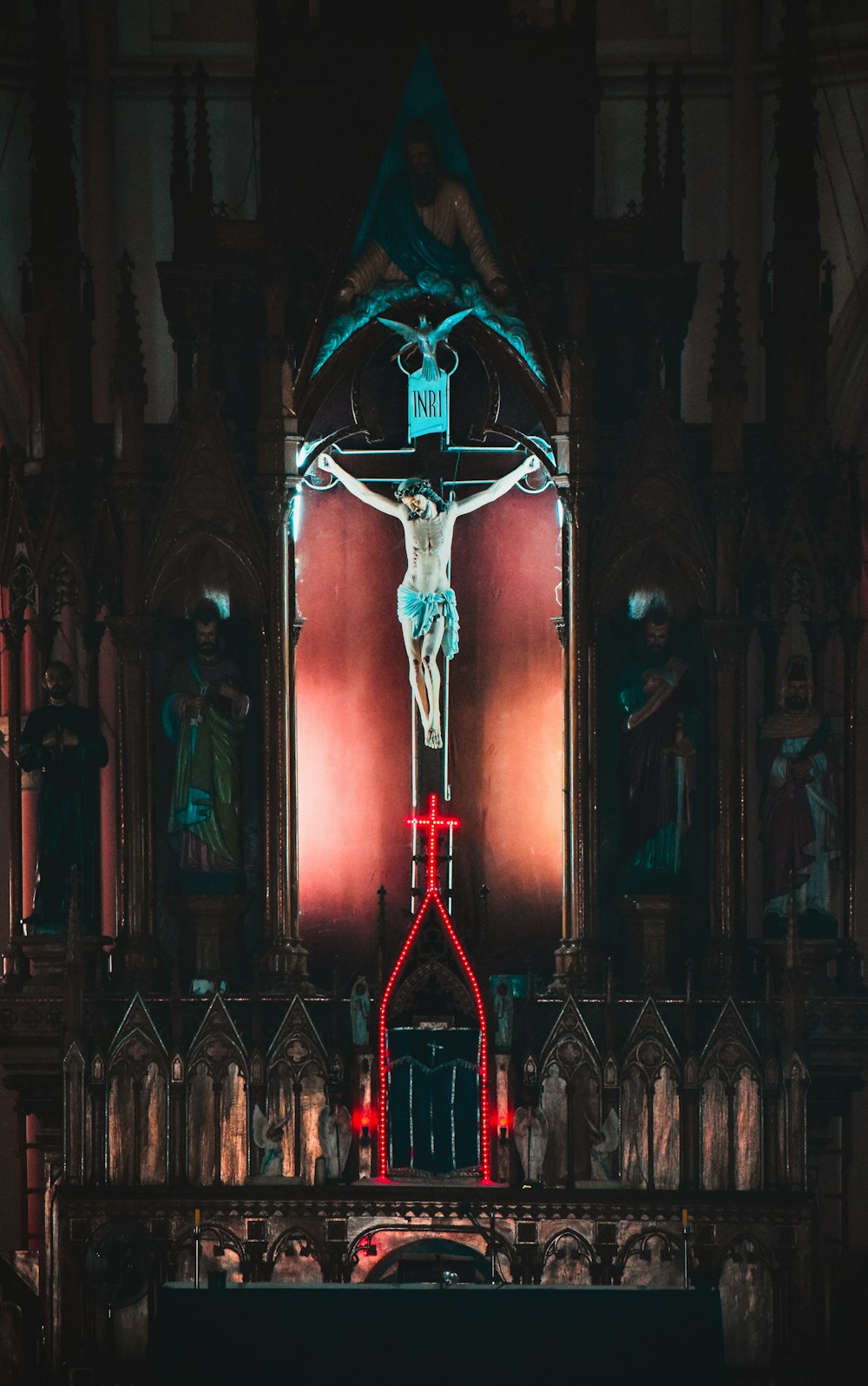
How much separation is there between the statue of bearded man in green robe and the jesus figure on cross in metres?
1.25

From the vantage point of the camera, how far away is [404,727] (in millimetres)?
20859

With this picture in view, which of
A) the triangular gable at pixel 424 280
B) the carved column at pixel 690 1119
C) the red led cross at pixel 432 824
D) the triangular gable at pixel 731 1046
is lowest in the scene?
the carved column at pixel 690 1119

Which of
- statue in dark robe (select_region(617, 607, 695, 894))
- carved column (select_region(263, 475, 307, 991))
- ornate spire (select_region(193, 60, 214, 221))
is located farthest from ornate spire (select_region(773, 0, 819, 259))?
ornate spire (select_region(193, 60, 214, 221))

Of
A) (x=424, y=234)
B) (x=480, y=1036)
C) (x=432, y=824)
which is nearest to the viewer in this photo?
(x=480, y=1036)

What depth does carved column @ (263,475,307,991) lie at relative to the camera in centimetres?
2005

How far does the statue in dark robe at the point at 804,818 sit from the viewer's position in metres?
20.0

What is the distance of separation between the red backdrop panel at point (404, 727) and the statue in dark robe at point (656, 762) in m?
0.69

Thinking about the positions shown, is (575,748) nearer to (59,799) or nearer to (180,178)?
(59,799)

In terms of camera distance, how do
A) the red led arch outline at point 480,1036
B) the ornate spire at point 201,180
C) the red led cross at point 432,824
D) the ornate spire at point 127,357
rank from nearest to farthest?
the red led arch outline at point 480,1036
the red led cross at point 432,824
the ornate spire at point 127,357
the ornate spire at point 201,180

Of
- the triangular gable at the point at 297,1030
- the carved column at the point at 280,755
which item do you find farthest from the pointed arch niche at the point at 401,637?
the triangular gable at the point at 297,1030

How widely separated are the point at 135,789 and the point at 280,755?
1.01 metres

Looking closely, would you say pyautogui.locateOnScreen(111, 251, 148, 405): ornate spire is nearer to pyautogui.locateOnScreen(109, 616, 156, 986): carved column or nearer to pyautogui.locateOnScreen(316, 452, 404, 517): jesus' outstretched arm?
pyautogui.locateOnScreen(316, 452, 404, 517): jesus' outstretched arm

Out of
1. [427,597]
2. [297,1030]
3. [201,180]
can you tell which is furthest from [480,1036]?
[201,180]

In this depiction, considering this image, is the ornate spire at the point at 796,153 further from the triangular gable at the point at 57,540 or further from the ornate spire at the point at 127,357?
the triangular gable at the point at 57,540
